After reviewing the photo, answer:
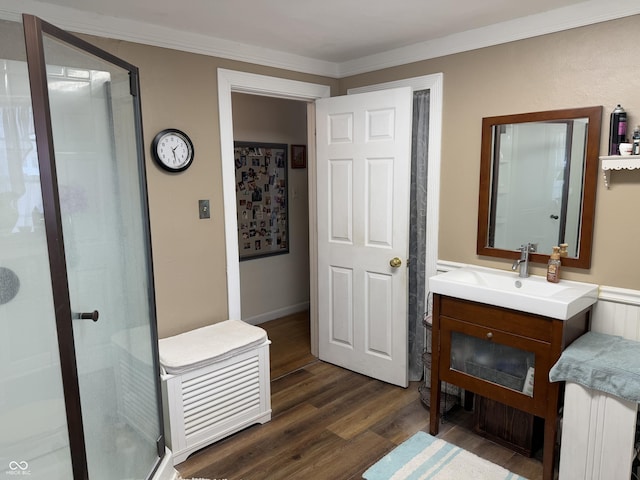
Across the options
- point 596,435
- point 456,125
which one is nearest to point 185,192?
point 456,125

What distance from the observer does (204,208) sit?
2836mm

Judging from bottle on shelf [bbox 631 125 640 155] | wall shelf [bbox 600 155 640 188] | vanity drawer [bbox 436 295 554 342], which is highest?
bottle on shelf [bbox 631 125 640 155]

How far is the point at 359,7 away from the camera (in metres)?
2.27

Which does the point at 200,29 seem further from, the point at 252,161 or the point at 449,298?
the point at 449,298

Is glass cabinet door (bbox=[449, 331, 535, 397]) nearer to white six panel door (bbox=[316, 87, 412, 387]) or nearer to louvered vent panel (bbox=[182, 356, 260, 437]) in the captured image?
white six panel door (bbox=[316, 87, 412, 387])

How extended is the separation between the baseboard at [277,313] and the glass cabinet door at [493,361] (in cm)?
237

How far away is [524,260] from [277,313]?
2.70 m

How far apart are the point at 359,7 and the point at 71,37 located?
4.64 ft

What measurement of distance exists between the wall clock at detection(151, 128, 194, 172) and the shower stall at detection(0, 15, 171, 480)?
65 centimetres

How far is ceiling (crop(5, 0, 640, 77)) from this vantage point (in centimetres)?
221

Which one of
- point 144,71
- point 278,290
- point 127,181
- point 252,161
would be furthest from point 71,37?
point 278,290

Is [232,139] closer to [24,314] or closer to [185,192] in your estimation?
[185,192]

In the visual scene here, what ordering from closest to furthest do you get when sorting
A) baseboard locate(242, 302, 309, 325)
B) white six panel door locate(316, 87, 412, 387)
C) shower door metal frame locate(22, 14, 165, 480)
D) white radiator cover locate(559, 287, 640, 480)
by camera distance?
shower door metal frame locate(22, 14, 165, 480) < white radiator cover locate(559, 287, 640, 480) < white six panel door locate(316, 87, 412, 387) < baseboard locate(242, 302, 309, 325)

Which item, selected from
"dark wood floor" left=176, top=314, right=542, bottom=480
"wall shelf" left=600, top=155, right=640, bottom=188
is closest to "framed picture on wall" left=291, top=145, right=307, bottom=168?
"dark wood floor" left=176, top=314, right=542, bottom=480
